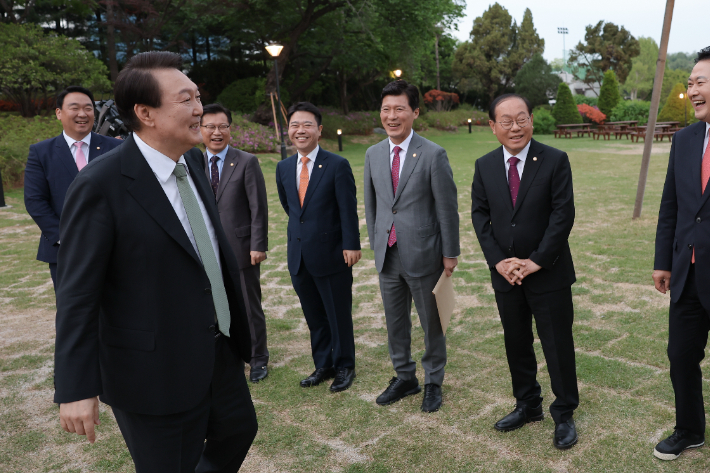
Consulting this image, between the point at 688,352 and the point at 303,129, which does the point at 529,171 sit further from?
the point at 303,129

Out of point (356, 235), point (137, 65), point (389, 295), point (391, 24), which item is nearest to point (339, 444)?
point (389, 295)

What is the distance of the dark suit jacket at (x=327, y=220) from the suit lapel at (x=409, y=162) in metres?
0.51

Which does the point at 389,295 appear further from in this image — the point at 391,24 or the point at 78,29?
the point at 78,29

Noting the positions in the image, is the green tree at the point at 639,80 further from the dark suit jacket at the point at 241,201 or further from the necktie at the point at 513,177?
the necktie at the point at 513,177

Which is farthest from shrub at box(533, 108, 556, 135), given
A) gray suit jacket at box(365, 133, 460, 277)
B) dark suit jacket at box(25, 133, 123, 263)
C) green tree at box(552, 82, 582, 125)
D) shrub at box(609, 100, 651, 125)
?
dark suit jacket at box(25, 133, 123, 263)

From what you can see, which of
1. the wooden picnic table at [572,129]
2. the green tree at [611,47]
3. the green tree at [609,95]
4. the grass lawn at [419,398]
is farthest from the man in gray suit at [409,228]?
the green tree at [611,47]

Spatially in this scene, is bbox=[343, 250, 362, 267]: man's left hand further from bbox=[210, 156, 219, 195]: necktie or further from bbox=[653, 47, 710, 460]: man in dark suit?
bbox=[653, 47, 710, 460]: man in dark suit

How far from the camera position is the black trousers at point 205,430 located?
2.21m

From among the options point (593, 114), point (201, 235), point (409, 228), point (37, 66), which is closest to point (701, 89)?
point (409, 228)

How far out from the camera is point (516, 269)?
341 centimetres

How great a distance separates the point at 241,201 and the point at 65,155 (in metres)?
1.52

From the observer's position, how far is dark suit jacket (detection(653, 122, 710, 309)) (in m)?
3.02

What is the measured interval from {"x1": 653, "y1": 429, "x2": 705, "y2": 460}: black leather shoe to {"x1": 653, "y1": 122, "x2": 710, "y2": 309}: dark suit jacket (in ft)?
2.66

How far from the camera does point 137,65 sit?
217cm
